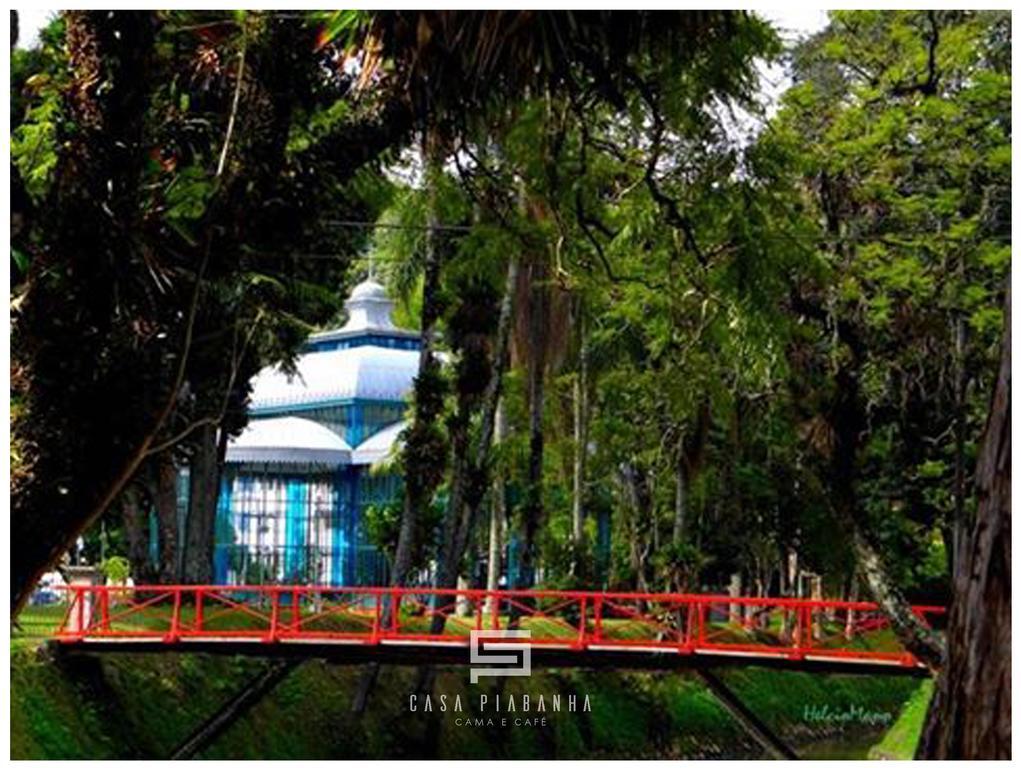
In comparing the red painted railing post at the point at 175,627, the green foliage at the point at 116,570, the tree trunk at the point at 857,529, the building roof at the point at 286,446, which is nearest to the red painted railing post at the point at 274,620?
the red painted railing post at the point at 175,627

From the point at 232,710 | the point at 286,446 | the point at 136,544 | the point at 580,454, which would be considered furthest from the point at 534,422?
the point at 232,710

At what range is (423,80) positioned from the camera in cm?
792

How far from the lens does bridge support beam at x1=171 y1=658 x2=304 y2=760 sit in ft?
61.1

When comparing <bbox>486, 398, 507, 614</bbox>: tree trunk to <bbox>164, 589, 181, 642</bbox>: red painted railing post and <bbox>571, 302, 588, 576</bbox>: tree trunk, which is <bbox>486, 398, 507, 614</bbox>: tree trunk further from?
<bbox>164, 589, 181, 642</bbox>: red painted railing post

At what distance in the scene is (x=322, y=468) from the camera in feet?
93.2

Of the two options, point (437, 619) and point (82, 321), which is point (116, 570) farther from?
point (82, 321)

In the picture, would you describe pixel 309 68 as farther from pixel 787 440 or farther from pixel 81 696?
pixel 787 440

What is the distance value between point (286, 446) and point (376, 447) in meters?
1.29

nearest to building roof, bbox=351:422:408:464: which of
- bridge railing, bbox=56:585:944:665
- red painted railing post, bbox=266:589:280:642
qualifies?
bridge railing, bbox=56:585:944:665

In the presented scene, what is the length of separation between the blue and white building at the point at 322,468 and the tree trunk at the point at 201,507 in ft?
12.8

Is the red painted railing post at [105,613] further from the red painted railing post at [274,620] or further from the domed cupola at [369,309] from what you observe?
the domed cupola at [369,309]

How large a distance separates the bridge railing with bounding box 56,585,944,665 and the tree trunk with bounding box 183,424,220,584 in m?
0.53

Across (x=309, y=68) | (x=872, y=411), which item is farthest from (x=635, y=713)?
(x=309, y=68)

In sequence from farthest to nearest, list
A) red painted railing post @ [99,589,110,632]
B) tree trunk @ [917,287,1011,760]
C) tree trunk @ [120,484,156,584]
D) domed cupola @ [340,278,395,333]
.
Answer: domed cupola @ [340,278,395,333] → tree trunk @ [120,484,156,584] → red painted railing post @ [99,589,110,632] → tree trunk @ [917,287,1011,760]
